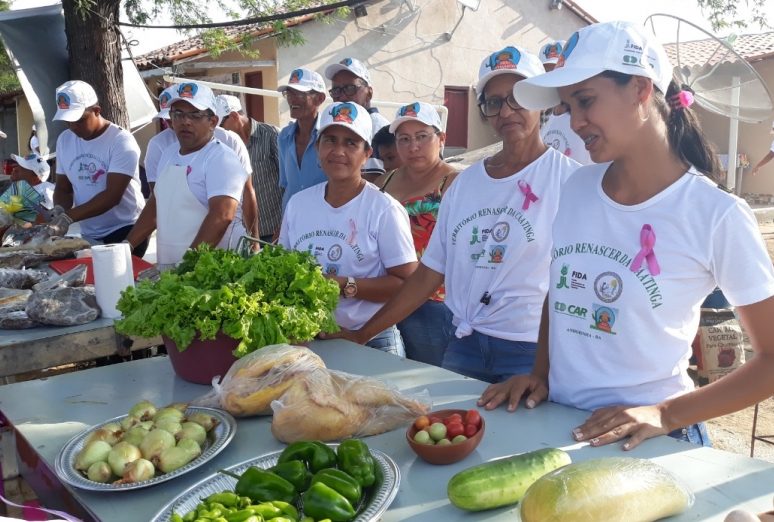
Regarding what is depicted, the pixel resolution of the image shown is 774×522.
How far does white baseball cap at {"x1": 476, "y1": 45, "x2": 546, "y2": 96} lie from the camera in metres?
2.65

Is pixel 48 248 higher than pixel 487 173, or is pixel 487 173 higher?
pixel 487 173

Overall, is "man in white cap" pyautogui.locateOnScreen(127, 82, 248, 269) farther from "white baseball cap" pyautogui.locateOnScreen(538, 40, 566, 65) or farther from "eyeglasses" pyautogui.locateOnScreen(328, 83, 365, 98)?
"white baseball cap" pyautogui.locateOnScreen(538, 40, 566, 65)

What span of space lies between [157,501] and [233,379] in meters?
0.48

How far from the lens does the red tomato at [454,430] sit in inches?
70.6

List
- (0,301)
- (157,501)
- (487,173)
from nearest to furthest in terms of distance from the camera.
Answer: (157,501) → (487,173) → (0,301)

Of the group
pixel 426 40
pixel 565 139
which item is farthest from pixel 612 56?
pixel 426 40

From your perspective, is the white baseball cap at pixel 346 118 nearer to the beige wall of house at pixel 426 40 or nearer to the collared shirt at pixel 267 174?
the collared shirt at pixel 267 174

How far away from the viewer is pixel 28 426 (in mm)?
2164

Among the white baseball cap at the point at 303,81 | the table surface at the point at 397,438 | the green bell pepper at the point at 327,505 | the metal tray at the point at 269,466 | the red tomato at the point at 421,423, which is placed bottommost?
the table surface at the point at 397,438

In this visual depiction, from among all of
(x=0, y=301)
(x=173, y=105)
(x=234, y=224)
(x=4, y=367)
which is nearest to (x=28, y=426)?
(x=4, y=367)

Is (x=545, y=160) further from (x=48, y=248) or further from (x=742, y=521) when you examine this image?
(x=48, y=248)

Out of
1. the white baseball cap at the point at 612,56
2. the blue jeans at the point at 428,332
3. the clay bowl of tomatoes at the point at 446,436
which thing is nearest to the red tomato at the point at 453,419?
the clay bowl of tomatoes at the point at 446,436

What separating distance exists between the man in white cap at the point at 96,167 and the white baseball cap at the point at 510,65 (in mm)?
3590

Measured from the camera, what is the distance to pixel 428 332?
366 centimetres
